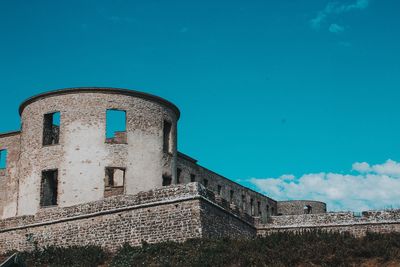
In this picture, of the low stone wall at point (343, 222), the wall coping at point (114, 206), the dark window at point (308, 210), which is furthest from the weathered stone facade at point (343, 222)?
the dark window at point (308, 210)

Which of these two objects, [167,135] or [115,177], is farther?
[115,177]

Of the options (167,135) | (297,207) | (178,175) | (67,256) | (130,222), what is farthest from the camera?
(297,207)

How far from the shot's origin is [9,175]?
37.3 meters

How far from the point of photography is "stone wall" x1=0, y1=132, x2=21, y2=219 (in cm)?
3625

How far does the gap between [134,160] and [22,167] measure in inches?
234

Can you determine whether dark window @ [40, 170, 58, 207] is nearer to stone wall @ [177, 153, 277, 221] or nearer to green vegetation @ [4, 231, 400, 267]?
green vegetation @ [4, 231, 400, 267]

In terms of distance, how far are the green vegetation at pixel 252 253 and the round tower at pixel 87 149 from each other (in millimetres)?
5187

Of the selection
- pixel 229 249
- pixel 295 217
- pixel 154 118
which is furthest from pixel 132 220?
pixel 295 217

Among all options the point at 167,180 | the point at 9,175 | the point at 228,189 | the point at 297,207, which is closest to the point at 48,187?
the point at 167,180

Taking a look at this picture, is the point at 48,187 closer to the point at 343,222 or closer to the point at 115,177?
the point at 115,177

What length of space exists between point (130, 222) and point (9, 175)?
13020 mm

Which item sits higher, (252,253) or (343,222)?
(343,222)

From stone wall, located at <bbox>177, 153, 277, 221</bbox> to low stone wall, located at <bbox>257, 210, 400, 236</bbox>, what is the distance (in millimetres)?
6878

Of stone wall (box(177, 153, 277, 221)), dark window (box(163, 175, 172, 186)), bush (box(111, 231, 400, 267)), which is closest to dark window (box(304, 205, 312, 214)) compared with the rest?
stone wall (box(177, 153, 277, 221))
